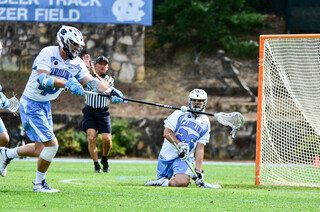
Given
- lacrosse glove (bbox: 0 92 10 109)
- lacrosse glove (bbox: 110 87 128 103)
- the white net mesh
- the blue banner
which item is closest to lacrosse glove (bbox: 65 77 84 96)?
lacrosse glove (bbox: 110 87 128 103)

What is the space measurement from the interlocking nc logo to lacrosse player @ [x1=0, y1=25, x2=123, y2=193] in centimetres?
1127

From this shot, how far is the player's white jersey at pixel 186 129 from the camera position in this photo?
8.13 m

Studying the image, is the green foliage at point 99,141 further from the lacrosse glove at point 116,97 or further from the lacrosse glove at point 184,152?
the lacrosse glove at point 116,97

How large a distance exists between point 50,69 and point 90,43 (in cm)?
1243

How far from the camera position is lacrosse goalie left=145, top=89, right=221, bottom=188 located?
314 inches

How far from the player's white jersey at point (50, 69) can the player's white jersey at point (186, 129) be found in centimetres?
178

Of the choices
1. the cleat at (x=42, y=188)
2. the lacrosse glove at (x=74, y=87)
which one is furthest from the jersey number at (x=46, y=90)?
the cleat at (x=42, y=188)

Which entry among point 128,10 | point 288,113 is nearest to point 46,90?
point 288,113

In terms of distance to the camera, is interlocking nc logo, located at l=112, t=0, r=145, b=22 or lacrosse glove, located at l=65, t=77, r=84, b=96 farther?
interlocking nc logo, located at l=112, t=0, r=145, b=22

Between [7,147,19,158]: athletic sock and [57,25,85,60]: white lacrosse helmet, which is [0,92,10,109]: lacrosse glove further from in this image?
[57,25,85,60]: white lacrosse helmet

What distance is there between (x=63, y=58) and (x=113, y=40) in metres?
12.3

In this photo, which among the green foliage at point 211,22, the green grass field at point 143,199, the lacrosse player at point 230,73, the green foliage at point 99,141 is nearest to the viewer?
the green grass field at point 143,199

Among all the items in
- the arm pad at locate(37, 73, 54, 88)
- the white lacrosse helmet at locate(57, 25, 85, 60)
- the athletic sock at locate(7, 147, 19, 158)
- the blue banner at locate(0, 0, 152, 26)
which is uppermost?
the blue banner at locate(0, 0, 152, 26)

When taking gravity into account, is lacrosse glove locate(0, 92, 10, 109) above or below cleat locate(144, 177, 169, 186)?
above
